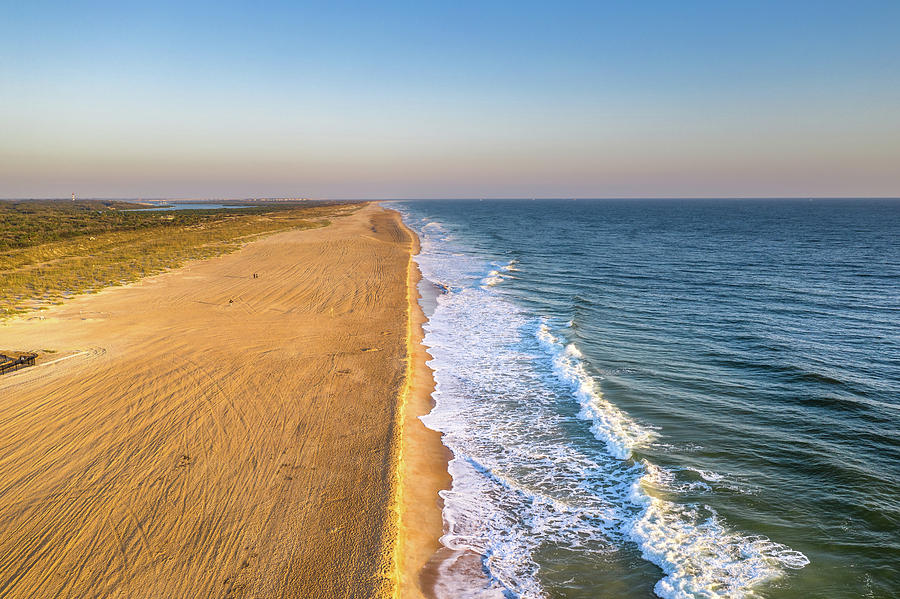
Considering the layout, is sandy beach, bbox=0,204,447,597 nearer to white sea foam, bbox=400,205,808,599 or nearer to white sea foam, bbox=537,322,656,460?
white sea foam, bbox=400,205,808,599

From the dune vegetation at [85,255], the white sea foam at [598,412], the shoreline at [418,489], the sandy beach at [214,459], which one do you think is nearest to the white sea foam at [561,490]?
the white sea foam at [598,412]

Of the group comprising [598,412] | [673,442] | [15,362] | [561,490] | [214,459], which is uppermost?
[15,362]

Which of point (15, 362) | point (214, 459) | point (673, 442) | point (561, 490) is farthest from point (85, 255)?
point (673, 442)

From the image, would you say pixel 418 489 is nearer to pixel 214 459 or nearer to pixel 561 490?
pixel 561 490

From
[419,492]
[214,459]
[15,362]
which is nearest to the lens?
[419,492]

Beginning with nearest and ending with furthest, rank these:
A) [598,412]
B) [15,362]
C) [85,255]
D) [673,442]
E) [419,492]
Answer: [419,492], [673,442], [598,412], [15,362], [85,255]

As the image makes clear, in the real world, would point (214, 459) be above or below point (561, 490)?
above
